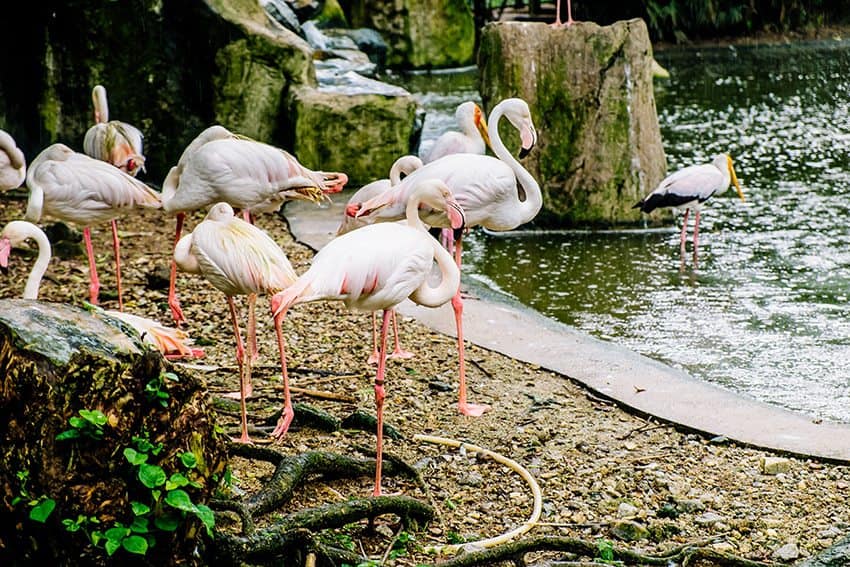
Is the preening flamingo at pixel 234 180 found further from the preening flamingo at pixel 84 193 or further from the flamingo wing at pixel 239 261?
the flamingo wing at pixel 239 261

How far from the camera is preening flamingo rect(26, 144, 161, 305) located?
18.8 ft

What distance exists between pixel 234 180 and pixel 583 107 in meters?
3.37

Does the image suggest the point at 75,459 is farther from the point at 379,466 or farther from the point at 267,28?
the point at 267,28

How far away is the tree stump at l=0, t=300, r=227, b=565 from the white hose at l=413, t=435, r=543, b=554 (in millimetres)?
855

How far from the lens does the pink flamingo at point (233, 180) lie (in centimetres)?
571

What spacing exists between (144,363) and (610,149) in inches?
237

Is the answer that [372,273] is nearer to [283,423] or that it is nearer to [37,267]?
[283,423]

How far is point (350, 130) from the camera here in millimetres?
8781

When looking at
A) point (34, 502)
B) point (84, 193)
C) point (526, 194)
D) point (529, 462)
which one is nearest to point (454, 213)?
point (529, 462)

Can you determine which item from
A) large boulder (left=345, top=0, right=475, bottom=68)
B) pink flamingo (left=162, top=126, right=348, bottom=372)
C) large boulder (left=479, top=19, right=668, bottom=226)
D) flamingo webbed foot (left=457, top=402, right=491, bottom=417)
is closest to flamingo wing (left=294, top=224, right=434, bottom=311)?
flamingo webbed foot (left=457, top=402, right=491, bottom=417)

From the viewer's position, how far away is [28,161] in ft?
28.1

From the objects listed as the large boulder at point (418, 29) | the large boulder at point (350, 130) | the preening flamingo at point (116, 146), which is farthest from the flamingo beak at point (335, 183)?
the large boulder at point (418, 29)

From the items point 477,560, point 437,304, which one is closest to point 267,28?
point 437,304

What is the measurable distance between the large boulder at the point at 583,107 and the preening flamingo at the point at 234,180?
8.75 feet
